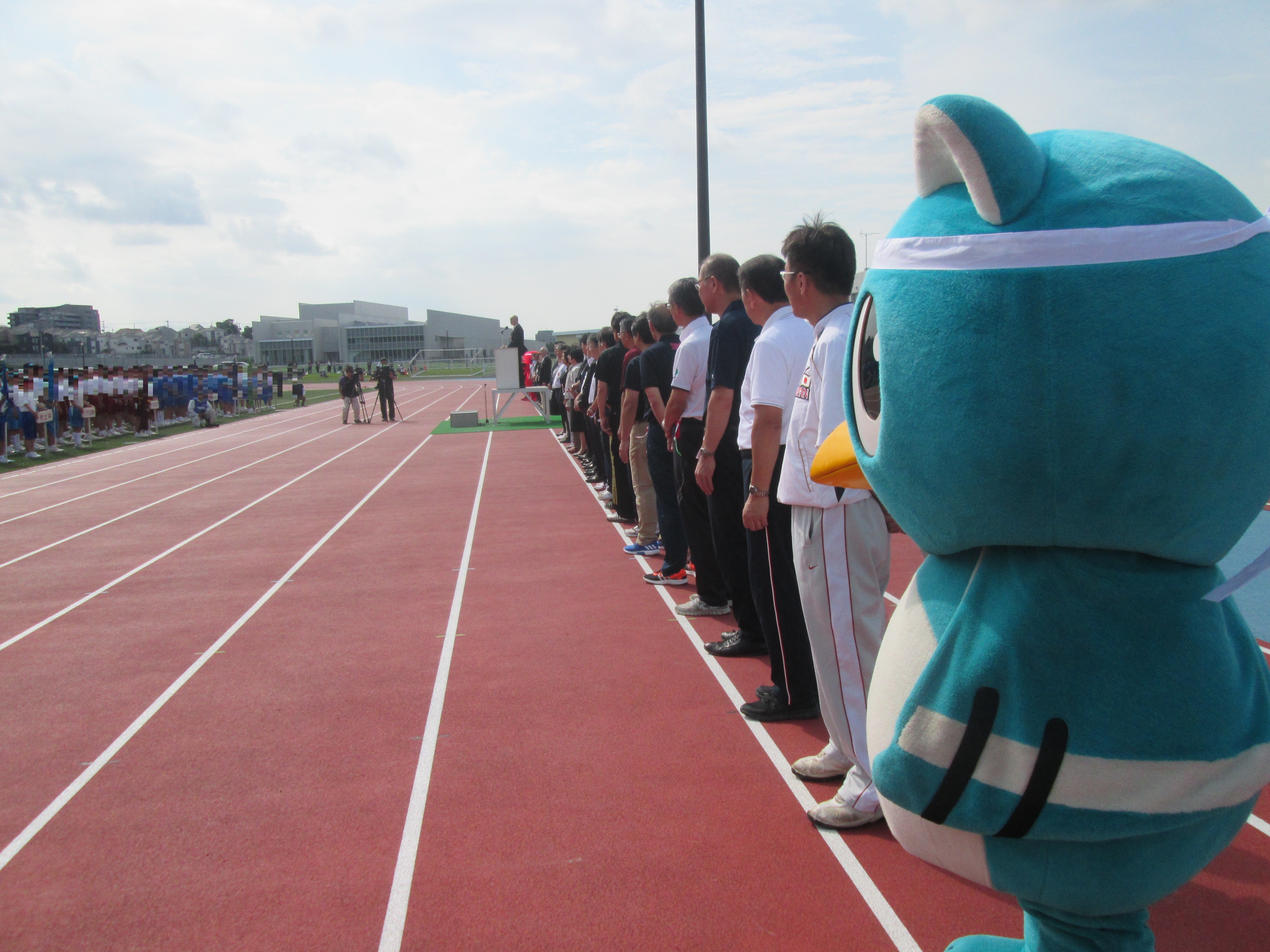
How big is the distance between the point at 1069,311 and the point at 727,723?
2.90 meters

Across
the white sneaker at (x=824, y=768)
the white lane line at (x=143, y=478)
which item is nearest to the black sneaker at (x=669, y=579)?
the white sneaker at (x=824, y=768)

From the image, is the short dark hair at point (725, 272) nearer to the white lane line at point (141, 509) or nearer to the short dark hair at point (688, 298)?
the short dark hair at point (688, 298)

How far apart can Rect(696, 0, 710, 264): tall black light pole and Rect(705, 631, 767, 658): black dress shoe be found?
5.52 metres

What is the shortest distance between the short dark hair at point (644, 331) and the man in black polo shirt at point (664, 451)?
42 cm

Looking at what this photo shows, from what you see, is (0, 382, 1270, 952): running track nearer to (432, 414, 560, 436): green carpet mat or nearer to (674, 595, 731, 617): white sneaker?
(674, 595, 731, 617): white sneaker

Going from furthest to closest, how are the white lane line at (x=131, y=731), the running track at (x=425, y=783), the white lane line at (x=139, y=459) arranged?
the white lane line at (x=139, y=459)
the white lane line at (x=131, y=731)
the running track at (x=425, y=783)

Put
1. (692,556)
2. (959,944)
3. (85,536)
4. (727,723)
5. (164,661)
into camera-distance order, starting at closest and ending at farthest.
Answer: (959,944) → (727,723) → (164,661) → (692,556) → (85,536)

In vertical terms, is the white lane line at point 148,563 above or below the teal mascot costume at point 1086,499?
below

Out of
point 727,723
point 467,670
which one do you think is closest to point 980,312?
point 727,723

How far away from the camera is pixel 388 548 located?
27.0ft

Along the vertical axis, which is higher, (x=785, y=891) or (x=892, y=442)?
(x=892, y=442)

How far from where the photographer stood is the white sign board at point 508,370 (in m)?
21.5

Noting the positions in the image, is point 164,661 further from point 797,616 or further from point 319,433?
point 319,433

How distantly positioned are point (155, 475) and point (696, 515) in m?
12.6
